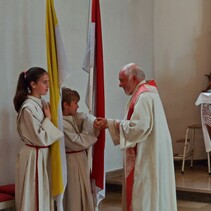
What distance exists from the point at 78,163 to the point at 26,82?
0.84 meters

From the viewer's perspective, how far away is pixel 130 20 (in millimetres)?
6820

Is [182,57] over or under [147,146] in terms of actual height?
over

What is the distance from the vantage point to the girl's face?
3.78m

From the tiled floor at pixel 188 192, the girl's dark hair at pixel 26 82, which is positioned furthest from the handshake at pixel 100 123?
the tiled floor at pixel 188 192

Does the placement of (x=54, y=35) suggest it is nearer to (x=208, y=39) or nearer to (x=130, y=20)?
(x=130, y=20)

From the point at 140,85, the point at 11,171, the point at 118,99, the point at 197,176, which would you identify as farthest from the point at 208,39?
the point at 11,171

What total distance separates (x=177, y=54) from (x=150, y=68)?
48cm

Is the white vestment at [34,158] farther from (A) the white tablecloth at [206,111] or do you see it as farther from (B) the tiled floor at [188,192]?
(A) the white tablecloth at [206,111]

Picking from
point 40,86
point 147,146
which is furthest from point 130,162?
point 40,86

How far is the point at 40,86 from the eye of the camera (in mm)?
3781

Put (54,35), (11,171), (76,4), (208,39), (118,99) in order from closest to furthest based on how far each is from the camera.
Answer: (54,35) < (11,171) < (76,4) < (118,99) < (208,39)

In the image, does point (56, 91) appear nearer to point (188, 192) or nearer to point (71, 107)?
point (71, 107)

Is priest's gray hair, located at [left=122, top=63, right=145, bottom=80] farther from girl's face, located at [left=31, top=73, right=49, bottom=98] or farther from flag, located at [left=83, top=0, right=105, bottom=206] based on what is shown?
girl's face, located at [left=31, top=73, right=49, bottom=98]

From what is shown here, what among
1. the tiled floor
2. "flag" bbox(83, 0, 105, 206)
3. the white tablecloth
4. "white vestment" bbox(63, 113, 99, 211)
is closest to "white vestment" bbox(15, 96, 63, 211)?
"white vestment" bbox(63, 113, 99, 211)
